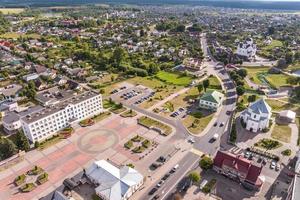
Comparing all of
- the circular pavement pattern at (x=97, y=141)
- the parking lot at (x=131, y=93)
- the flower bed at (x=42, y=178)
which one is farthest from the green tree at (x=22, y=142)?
the parking lot at (x=131, y=93)

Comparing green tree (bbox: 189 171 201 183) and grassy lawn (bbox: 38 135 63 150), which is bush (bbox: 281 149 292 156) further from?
grassy lawn (bbox: 38 135 63 150)

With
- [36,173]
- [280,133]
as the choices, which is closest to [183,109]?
[280,133]

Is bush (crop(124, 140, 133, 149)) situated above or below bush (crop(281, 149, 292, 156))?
below

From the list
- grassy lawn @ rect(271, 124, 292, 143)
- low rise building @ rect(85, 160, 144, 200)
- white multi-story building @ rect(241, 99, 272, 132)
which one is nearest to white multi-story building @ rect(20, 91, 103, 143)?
low rise building @ rect(85, 160, 144, 200)

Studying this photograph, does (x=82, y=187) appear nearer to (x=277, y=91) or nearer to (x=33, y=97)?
(x=33, y=97)

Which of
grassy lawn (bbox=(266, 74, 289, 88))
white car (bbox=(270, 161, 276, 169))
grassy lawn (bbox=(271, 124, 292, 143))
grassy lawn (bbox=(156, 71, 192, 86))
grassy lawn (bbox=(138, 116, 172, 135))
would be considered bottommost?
grassy lawn (bbox=(138, 116, 172, 135))

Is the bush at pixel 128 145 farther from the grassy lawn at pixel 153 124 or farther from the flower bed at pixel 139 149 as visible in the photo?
the grassy lawn at pixel 153 124

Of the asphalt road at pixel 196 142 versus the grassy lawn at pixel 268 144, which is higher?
the grassy lawn at pixel 268 144

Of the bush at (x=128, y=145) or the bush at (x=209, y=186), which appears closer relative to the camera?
the bush at (x=209, y=186)
